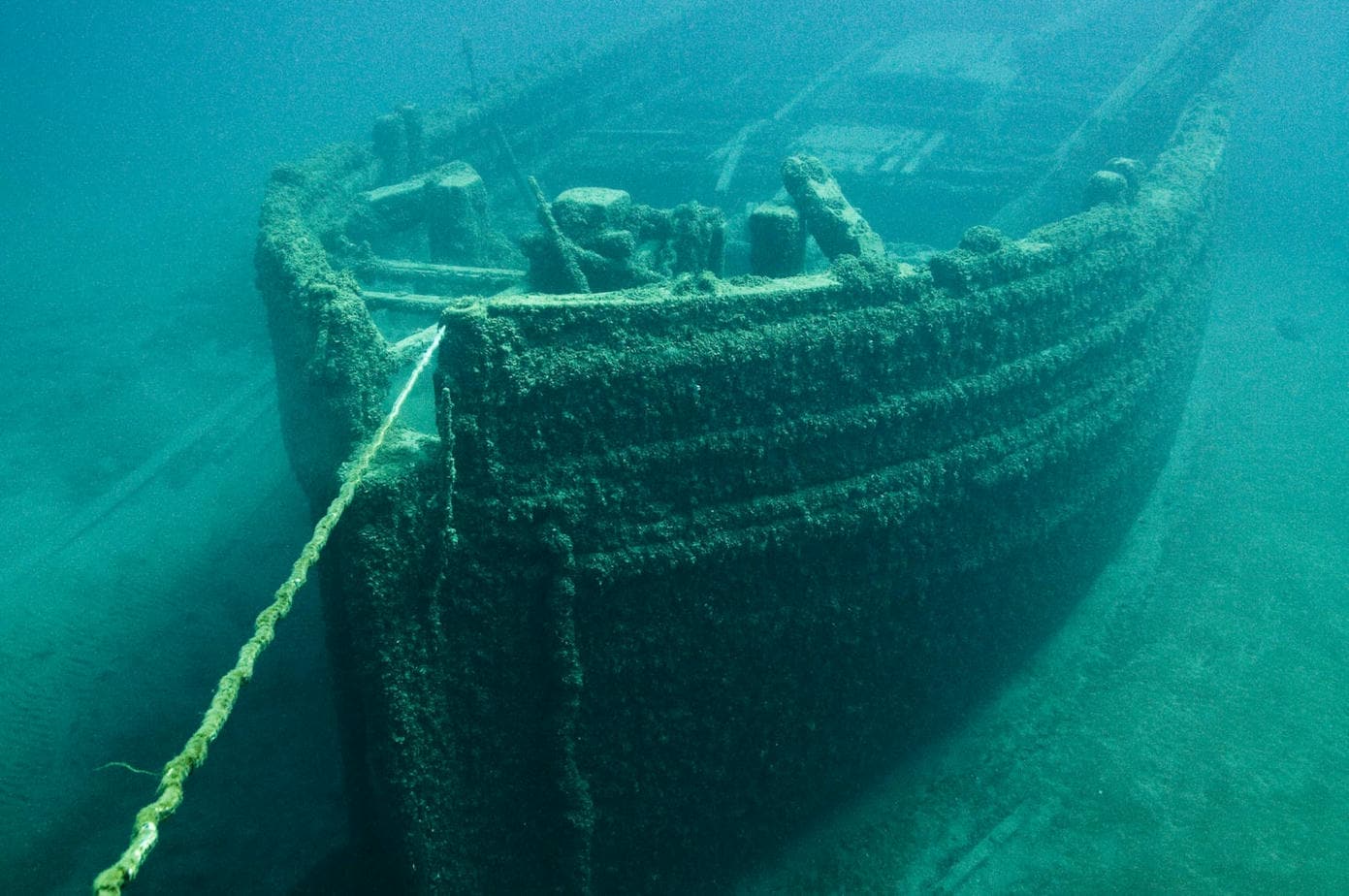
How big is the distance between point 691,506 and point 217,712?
2268 mm

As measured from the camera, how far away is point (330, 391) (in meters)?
3.99

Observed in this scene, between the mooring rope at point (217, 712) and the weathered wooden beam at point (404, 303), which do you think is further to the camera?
the weathered wooden beam at point (404, 303)

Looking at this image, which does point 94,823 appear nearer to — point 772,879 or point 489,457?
point 489,457

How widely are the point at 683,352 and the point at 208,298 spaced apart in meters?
13.8

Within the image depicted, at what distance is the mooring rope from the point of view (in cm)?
204

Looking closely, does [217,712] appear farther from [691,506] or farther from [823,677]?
[823,677]

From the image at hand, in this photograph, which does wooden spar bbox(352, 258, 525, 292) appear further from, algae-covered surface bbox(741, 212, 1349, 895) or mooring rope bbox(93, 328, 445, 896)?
algae-covered surface bbox(741, 212, 1349, 895)

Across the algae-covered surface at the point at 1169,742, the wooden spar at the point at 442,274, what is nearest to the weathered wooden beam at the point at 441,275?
the wooden spar at the point at 442,274

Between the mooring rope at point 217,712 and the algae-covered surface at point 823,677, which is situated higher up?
the mooring rope at point 217,712

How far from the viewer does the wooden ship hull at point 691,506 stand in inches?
138

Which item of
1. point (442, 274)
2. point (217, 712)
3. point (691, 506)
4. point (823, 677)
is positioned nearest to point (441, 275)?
point (442, 274)

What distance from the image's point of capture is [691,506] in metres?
3.94

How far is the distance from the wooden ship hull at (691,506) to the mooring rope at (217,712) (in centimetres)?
14

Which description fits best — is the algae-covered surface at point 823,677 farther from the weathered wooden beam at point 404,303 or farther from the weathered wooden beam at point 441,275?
the weathered wooden beam at point 441,275
